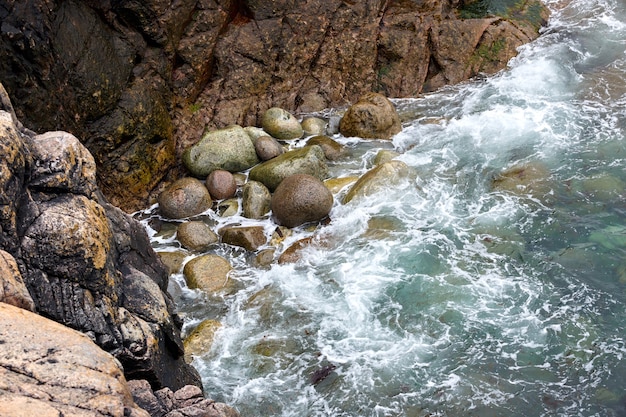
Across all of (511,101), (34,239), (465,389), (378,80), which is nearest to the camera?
(34,239)

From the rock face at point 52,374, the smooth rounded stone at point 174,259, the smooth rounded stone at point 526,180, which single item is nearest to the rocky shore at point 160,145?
the rock face at point 52,374

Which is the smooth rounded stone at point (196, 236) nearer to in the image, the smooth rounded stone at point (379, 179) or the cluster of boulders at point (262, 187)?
the cluster of boulders at point (262, 187)

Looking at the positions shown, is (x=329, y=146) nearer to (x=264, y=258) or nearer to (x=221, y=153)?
(x=221, y=153)

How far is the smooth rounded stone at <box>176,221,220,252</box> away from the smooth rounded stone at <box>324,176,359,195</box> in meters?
2.62

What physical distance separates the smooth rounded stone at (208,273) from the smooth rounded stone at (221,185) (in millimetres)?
1936

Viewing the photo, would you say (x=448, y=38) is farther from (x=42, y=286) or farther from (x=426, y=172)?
(x=42, y=286)

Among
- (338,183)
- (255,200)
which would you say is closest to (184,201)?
(255,200)

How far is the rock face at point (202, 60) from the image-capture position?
10180mm

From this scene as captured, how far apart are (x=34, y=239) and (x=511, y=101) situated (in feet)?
41.7

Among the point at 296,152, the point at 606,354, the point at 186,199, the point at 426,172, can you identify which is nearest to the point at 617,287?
the point at 606,354

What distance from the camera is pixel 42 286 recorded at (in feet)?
15.3

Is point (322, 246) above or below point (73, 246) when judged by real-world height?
below

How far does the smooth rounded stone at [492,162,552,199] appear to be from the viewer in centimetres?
1138

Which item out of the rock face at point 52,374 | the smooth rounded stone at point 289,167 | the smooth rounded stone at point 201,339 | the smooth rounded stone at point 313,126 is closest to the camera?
the rock face at point 52,374
